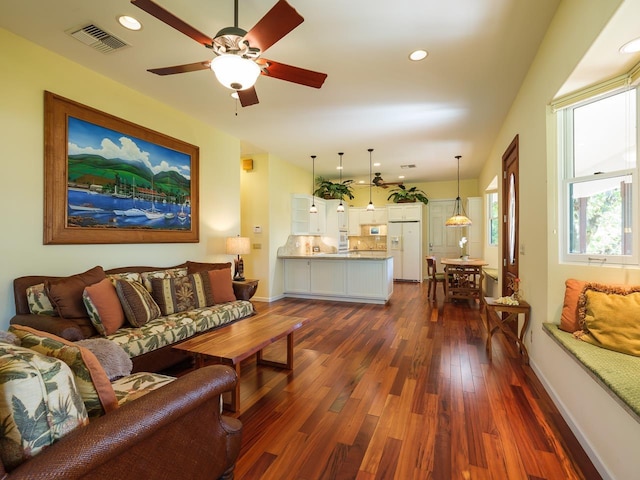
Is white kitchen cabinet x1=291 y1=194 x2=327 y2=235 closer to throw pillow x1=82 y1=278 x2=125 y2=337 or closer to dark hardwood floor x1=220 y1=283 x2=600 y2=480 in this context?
dark hardwood floor x1=220 y1=283 x2=600 y2=480

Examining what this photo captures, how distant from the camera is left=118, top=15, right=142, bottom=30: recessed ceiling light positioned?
2326mm

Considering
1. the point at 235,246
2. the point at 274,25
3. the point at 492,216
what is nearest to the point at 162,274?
the point at 235,246

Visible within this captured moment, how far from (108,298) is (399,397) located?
254cm

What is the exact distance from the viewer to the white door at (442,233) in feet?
28.0

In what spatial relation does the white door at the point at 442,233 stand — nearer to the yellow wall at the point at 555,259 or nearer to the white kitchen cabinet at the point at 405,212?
the white kitchen cabinet at the point at 405,212

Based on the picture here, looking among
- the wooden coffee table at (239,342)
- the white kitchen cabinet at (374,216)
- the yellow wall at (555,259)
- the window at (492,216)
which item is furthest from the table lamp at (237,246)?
the window at (492,216)

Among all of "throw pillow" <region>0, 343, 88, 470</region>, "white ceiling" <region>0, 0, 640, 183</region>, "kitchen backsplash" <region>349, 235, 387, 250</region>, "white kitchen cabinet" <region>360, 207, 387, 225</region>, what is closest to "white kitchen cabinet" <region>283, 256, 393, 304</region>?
"white ceiling" <region>0, 0, 640, 183</region>

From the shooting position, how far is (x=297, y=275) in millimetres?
6383

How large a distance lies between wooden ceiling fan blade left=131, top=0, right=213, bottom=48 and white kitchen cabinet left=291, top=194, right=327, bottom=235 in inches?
193

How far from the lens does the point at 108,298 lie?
2639mm

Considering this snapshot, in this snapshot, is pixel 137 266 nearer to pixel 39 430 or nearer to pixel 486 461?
pixel 39 430

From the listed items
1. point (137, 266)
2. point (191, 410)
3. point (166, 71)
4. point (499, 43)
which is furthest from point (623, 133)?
point (137, 266)

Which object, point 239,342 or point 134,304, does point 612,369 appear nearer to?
point 239,342

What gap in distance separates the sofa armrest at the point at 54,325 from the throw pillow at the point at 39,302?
0.05 metres
